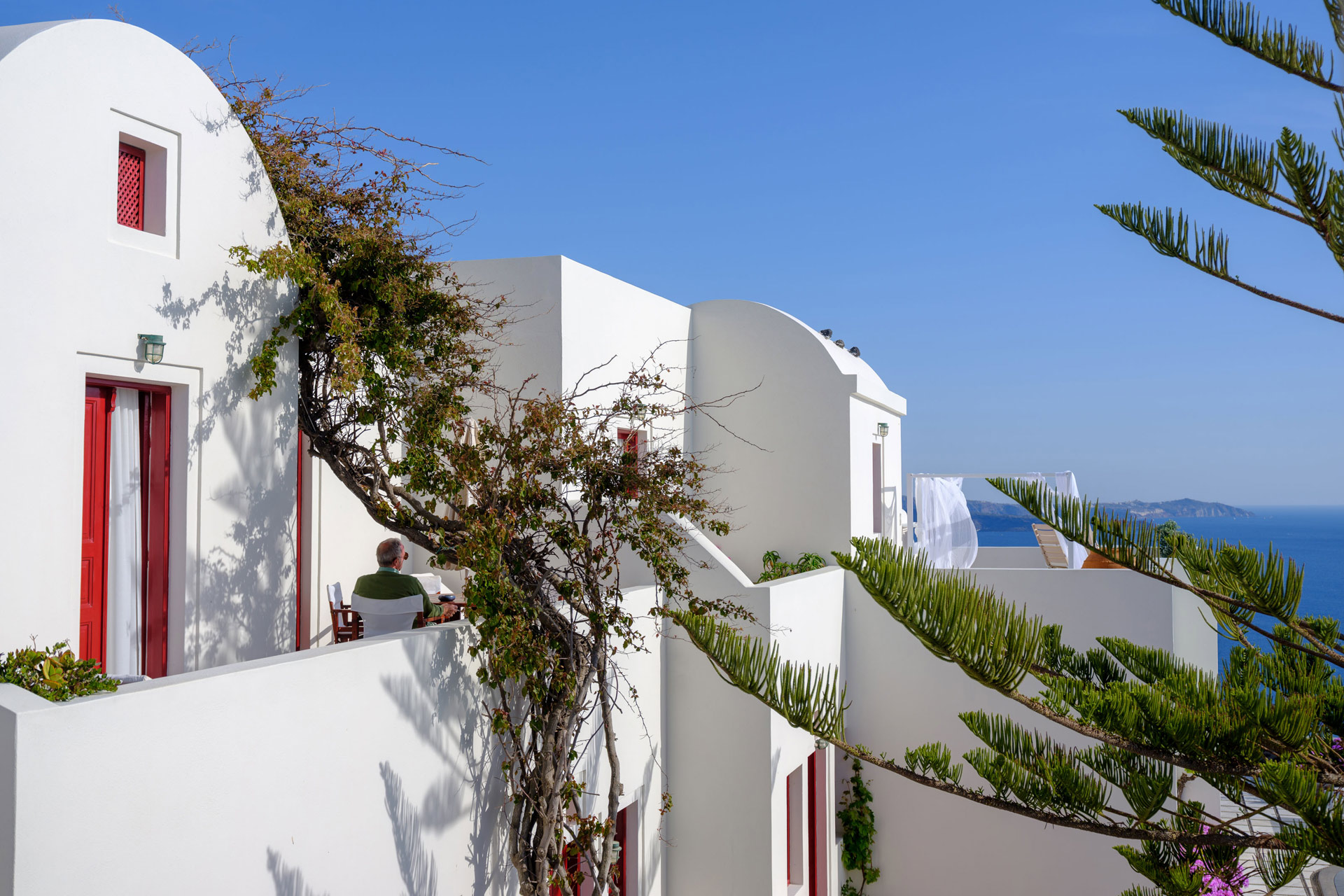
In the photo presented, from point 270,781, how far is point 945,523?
428 inches

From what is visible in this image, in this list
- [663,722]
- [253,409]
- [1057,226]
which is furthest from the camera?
[1057,226]

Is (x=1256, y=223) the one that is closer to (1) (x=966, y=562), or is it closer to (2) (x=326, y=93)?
(2) (x=326, y=93)

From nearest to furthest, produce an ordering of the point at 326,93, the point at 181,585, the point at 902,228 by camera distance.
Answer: the point at 181,585, the point at 326,93, the point at 902,228

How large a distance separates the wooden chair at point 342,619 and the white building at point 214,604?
0.48ft

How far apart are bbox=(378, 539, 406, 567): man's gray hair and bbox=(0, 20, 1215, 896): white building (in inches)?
23.8

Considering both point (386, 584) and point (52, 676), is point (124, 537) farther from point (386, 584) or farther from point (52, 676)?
point (52, 676)

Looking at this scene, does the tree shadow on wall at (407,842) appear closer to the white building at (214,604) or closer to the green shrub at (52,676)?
the white building at (214,604)

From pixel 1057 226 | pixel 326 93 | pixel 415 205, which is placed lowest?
pixel 415 205

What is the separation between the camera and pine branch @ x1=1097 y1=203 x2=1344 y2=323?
120 inches

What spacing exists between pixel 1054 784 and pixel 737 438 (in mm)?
9650

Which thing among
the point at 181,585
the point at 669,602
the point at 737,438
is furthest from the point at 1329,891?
the point at 181,585

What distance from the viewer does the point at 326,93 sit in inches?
290

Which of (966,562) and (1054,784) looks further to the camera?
(966,562)

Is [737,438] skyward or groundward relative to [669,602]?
skyward
